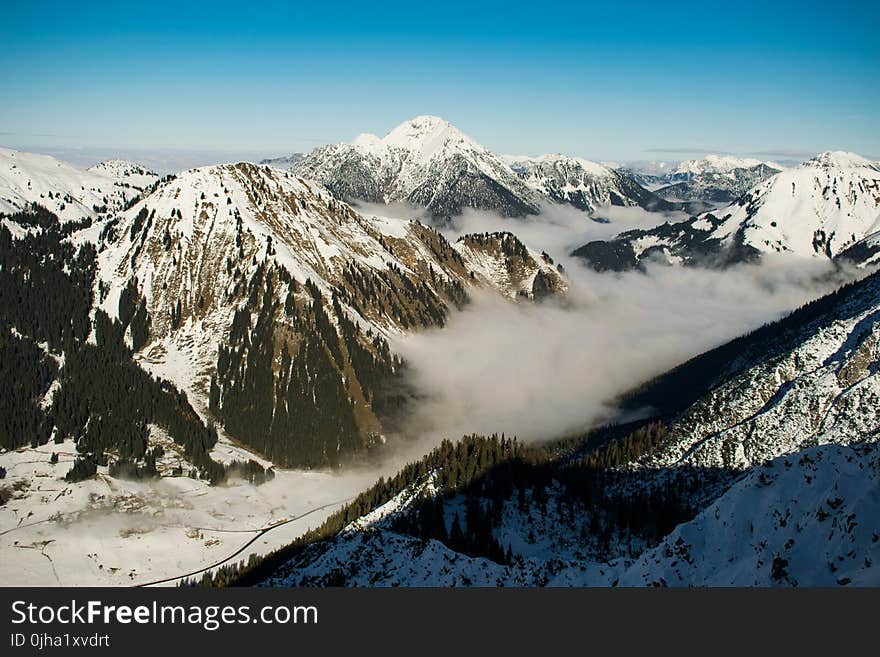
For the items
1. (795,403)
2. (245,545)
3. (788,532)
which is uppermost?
(788,532)

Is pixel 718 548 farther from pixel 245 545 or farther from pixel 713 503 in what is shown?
pixel 245 545

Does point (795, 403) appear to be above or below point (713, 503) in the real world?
above

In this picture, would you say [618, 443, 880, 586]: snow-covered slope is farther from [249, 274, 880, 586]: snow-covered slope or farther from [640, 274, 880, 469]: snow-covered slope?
[640, 274, 880, 469]: snow-covered slope

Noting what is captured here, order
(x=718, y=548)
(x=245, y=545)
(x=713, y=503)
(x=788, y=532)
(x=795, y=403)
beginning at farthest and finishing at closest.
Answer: (x=245, y=545), (x=795, y=403), (x=713, y=503), (x=718, y=548), (x=788, y=532)

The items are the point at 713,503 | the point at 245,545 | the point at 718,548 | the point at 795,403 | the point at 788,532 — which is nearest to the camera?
the point at 788,532

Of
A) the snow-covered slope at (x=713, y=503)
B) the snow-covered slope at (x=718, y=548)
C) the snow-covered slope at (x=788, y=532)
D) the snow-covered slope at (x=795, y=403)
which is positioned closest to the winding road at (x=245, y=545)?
the snow-covered slope at (x=713, y=503)

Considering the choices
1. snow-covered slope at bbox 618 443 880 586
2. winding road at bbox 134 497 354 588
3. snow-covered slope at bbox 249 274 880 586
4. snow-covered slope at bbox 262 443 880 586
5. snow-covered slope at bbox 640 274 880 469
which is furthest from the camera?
snow-covered slope at bbox 640 274 880 469

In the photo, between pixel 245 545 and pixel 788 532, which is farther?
pixel 245 545

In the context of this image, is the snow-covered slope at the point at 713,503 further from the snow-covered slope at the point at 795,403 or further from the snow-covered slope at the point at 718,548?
the snow-covered slope at the point at 795,403

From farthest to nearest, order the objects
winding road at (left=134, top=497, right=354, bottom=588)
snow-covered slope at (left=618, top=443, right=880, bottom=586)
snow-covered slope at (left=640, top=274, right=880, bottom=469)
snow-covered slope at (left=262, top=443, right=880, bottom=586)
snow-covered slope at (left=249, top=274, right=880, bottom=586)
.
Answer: snow-covered slope at (left=640, top=274, right=880, bottom=469) → winding road at (left=134, top=497, right=354, bottom=588) → snow-covered slope at (left=249, top=274, right=880, bottom=586) → snow-covered slope at (left=262, top=443, right=880, bottom=586) → snow-covered slope at (left=618, top=443, right=880, bottom=586)

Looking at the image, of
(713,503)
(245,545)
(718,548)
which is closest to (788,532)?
(718,548)

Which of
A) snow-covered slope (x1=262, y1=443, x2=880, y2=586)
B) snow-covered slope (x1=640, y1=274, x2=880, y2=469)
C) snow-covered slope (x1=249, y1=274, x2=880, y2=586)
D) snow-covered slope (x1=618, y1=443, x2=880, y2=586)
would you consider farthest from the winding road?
snow-covered slope (x1=618, y1=443, x2=880, y2=586)

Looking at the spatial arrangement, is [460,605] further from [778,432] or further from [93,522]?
[93,522]
